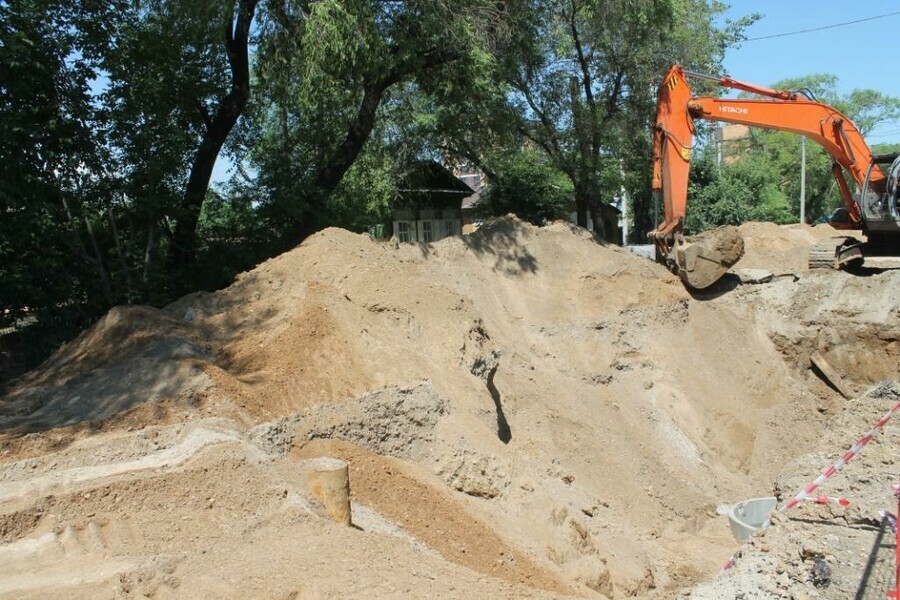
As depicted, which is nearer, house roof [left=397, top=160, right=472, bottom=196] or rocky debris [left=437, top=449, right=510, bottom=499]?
rocky debris [left=437, top=449, right=510, bottom=499]

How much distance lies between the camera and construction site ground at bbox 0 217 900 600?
5.21 metres

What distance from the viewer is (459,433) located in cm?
756

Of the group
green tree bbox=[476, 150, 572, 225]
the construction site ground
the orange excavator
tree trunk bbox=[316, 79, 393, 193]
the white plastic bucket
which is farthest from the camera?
green tree bbox=[476, 150, 572, 225]

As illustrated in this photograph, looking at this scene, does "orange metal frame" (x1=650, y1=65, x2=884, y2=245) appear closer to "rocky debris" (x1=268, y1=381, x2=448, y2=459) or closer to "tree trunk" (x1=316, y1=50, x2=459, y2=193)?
"tree trunk" (x1=316, y1=50, x2=459, y2=193)

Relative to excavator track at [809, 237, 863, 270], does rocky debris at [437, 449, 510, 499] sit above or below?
below

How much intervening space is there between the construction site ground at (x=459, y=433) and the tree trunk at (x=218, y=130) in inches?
114

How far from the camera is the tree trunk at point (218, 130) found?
39.9 ft

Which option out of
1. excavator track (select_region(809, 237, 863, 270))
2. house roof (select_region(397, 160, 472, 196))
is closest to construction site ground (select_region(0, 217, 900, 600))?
excavator track (select_region(809, 237, 863, 270))

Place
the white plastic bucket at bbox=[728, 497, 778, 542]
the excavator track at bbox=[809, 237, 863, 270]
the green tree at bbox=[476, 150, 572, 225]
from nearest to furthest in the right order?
the white plastic bucket at bbox=[728, 497, 778, 542] < the excavator track at bbox=[809, 237, 863, 270] < the green tree at bbox=[476, 150, 572, 225]

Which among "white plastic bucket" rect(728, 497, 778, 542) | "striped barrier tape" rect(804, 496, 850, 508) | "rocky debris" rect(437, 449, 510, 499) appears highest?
"rocky debris" rect(437, 449, 510, 499)

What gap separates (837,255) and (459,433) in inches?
384

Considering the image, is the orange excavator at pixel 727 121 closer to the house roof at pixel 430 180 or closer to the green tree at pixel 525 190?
the house roof at pixel 430 180

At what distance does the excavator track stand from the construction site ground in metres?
0.33

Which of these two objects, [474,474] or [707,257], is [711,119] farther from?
[474,474]
